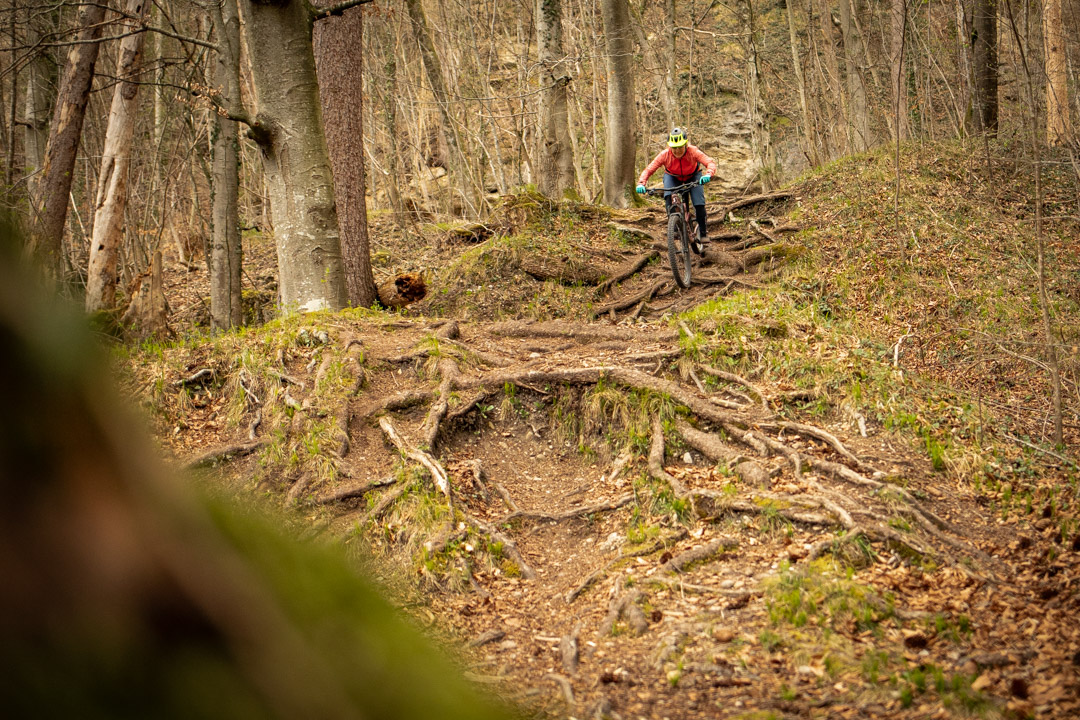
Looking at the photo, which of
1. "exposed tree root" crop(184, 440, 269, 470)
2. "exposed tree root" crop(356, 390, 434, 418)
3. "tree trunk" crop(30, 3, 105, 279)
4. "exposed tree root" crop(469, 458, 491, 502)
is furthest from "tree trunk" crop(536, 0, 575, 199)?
"exposed tree root" crop(184, 440, 269, 470)

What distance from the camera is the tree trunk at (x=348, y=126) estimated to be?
9164 mm

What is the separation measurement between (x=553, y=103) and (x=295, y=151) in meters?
6.10

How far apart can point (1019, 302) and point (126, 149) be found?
1181 centimetres

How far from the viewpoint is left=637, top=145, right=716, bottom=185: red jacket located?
10.1 metres

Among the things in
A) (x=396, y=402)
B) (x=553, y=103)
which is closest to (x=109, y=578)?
(x=396, y=402)

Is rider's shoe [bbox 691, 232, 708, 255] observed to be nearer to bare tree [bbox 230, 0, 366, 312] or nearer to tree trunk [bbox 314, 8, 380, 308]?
tree trunk [bbox 314, 8, 380, 308]

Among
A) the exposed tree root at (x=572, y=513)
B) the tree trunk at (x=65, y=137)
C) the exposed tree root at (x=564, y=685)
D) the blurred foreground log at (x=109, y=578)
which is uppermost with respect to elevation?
the tree trunk at (x=65, y=137)

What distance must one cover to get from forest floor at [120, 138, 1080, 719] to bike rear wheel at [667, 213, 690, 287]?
0.70 ft

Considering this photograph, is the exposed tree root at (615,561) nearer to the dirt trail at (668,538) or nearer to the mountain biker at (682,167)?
the dirt trail at (668,538)

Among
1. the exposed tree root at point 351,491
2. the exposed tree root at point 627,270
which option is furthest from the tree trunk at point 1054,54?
the exposed tree root at point 351,491

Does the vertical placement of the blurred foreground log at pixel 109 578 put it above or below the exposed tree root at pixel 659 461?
above

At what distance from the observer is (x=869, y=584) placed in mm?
4070

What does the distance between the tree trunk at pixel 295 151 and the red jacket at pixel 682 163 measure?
453 cm

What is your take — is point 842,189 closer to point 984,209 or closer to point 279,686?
point 984,209
